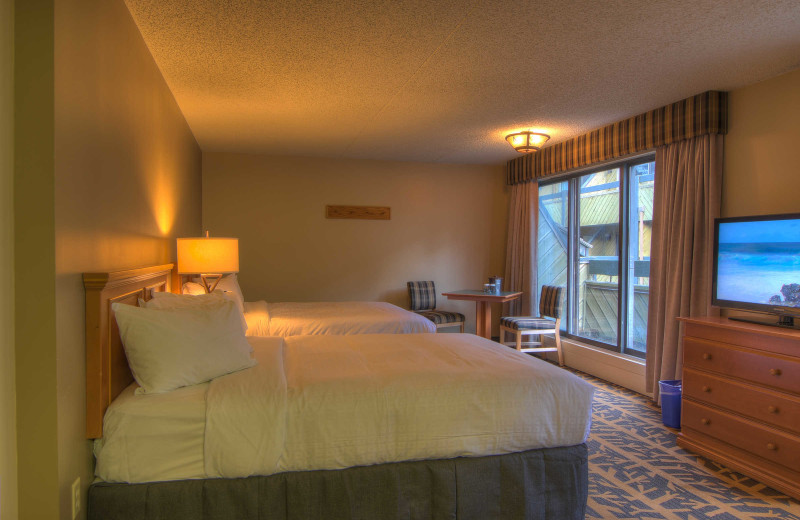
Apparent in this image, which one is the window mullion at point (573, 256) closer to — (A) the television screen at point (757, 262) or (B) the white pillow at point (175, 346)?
(A) the television screen at point (757, 262)

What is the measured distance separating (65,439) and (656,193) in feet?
13.7

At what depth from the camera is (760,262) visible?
2887mm

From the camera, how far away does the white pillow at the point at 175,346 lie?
73.5 inches

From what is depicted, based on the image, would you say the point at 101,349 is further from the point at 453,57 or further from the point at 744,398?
the point at 744,398

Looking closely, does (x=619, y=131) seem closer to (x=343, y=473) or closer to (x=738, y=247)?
(x=738, y=247)

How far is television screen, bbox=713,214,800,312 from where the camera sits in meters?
2.71

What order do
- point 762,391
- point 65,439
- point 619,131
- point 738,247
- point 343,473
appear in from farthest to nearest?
point 619,131
point 738,247
point 762,391
point 343,473
point 65,439

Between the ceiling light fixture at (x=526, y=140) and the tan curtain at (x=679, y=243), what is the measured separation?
Answer: 1.04 metres

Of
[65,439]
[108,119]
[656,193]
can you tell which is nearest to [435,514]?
[65,439]

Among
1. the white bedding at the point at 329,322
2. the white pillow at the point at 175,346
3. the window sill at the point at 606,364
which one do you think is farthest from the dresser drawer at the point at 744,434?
the white pillow at the point at 175,346

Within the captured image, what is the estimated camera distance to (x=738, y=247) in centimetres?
302

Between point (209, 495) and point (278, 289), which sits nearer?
point (209, 495)

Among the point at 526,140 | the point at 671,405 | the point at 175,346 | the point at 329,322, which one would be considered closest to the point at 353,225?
the point at 329,322

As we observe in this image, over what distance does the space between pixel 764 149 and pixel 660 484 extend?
2.32 metres
